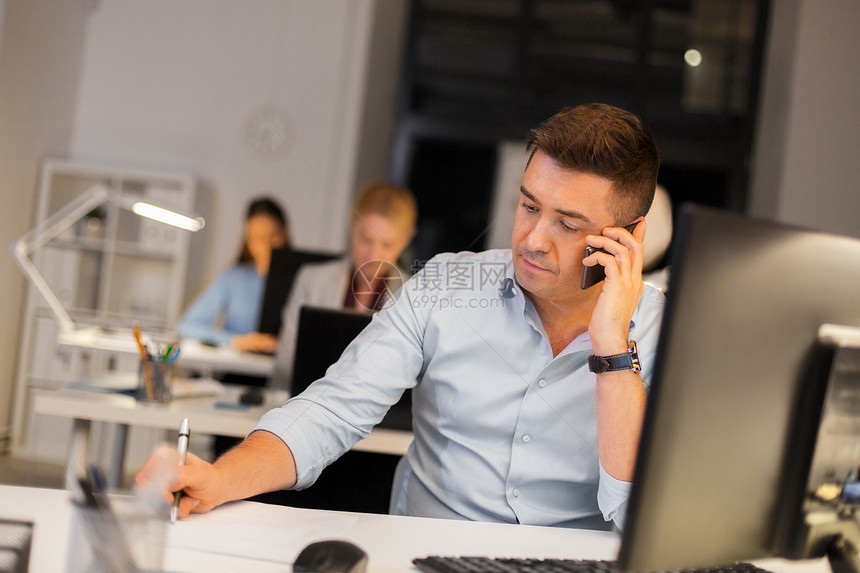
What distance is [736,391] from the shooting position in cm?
72

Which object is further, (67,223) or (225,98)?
(225,98)

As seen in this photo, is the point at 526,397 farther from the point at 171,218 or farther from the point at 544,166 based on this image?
the point at 171,218

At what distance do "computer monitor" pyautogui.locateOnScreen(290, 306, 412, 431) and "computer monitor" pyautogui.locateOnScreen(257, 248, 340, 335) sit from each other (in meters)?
1.35

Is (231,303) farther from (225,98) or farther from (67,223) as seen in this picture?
(225,98)

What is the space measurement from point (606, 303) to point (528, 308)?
195 mm

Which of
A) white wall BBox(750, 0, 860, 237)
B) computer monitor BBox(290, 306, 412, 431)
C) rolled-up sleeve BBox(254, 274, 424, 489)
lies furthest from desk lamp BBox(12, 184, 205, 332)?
white wall BBox(750, 0, 860, 237)

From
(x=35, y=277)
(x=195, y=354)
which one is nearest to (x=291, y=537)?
(x=195, y=354)

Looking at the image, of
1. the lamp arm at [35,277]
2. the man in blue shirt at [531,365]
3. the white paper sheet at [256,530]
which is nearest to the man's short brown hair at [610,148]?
the man in blue shirt at [531,365]

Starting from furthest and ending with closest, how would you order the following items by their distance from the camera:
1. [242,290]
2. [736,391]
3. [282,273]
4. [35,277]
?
[242,290], [35,277], [282,273], [736,391]

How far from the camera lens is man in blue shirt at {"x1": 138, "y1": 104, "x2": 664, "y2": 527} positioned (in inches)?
44.4

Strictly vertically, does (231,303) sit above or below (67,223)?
below

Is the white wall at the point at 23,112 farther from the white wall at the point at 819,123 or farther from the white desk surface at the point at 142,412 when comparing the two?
the white wall at the point at 819,123

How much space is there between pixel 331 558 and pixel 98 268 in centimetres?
454

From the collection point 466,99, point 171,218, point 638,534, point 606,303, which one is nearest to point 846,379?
point 638,534
